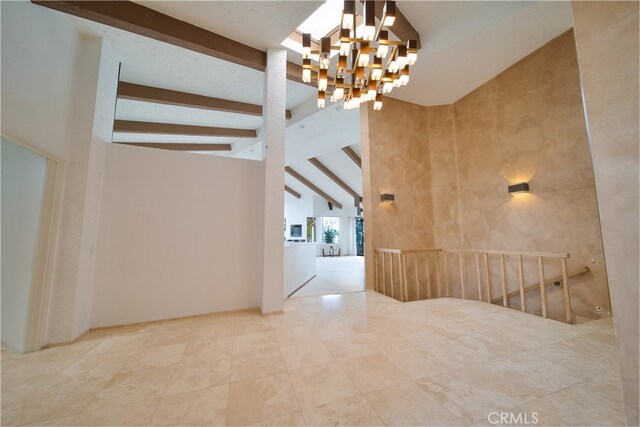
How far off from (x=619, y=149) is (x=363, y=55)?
2150 millimetres

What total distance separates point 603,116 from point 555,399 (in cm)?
175

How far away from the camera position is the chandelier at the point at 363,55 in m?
2.19

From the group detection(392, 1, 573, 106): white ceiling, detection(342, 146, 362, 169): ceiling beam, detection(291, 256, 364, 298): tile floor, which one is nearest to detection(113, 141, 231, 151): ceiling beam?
detection(342, 146, 362, 169): ceiling beam

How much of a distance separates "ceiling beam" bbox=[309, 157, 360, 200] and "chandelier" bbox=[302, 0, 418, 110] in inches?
258

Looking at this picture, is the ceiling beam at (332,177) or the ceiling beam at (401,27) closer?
the ceiling beam at (401,27)

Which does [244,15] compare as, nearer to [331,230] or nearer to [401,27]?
[401,27]

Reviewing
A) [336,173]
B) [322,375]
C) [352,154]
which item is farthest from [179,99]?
[336,173]

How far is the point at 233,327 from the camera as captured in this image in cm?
277

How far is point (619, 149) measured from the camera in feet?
3.98

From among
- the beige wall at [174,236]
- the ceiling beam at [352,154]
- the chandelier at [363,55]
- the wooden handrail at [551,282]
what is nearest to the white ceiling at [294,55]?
the chandelier at [363,55]

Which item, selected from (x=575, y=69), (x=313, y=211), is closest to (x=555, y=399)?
(x=575, y=69)

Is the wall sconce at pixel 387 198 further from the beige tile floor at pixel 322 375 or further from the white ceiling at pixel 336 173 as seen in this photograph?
the white ceiling at pixel 336 173

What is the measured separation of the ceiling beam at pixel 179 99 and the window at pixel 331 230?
9950 millimetres

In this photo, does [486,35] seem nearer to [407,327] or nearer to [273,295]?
[407,327]
